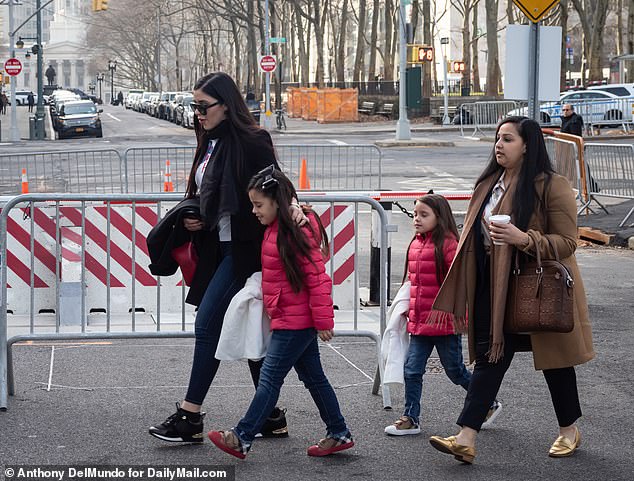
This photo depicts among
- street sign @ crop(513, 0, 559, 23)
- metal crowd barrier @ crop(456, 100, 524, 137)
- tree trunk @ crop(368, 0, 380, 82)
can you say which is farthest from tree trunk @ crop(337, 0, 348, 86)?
street sign @ crop(513, 0, 559, 23)

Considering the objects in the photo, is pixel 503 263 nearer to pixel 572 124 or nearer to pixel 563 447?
pixel 563 447

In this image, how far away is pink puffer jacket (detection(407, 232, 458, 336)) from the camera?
246 inches

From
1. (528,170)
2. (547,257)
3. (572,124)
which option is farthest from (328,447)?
(572,124)

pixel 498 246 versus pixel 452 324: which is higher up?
pixel 498 246

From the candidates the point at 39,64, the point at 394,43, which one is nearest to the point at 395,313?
the point at 39,64

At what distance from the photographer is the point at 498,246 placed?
5.64 metres

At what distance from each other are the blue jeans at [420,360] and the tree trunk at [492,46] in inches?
2012

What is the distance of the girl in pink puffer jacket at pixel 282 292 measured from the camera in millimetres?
5676

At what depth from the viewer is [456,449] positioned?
18.8 ft

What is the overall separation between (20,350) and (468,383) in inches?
142

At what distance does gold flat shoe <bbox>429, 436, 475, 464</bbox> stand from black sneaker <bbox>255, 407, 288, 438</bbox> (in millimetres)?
927

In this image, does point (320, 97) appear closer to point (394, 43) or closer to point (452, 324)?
point (394, 43)

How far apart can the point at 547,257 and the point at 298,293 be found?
1209 millimetres

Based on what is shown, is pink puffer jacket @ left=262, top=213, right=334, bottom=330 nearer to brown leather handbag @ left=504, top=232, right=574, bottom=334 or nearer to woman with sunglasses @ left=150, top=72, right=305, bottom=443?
woman with sunglasses @ left=150, top=72, right=305, bottom=443
